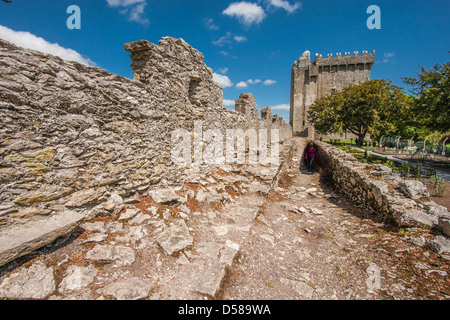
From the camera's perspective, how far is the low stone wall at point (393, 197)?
13.3 feet

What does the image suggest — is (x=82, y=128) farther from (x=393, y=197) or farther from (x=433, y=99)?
(x=433, y=99)

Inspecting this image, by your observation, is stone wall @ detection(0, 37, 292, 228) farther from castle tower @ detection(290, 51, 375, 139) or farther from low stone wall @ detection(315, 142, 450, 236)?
castle tower @ detection(290, 51, 375, 139)

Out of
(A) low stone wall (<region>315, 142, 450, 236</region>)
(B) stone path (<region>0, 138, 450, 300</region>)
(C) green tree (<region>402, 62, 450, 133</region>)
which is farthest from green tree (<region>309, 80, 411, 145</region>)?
(B) stone path (<region>0, 138, 450, 300</region>)

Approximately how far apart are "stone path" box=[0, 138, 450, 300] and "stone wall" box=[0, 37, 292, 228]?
1.64 feet

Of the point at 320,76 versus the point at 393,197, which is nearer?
the point at 393,197

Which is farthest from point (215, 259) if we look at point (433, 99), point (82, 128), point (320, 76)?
point (320, 76)

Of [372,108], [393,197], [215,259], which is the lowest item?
[215,259]

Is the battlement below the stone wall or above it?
above

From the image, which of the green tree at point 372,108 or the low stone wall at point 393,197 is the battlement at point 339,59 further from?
the low stone wall at point 393,197

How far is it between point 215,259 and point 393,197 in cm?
443

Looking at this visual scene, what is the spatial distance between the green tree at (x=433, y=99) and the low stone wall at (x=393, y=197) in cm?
834

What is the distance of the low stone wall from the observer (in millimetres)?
4049

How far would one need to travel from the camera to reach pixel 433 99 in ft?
38.5

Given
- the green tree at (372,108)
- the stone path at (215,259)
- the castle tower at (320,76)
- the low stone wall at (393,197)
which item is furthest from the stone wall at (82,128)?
the castle tower at (320,76)
